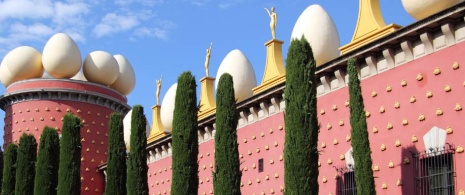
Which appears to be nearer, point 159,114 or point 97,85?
point 159,114

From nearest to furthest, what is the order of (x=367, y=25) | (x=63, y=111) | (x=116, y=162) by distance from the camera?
1. (x=367, y=25)
2. (x=116, y=162)
3. (x=63, y=111)

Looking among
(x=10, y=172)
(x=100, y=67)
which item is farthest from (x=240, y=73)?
(x=100, y=67)

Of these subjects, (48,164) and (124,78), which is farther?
(124,78)

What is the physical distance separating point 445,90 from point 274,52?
7.72 meters

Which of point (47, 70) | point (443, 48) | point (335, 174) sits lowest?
point (335, 174)

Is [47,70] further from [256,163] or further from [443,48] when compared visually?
[443,48]

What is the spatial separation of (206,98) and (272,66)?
14.2ft

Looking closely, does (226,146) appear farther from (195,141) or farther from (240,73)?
(240,73)

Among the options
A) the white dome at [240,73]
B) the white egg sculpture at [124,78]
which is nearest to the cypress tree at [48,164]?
the white dome at [240,73]

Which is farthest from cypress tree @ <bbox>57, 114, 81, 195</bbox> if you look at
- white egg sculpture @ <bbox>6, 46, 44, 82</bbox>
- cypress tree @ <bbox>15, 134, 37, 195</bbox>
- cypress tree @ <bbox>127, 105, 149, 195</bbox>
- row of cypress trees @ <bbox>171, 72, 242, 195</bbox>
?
white egg sculpture @ <bbox>6, 46, 44, 82</bbox>

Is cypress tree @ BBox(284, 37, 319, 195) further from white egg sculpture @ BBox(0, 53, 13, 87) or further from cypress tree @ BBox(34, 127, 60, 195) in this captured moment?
white egg sculpture @ BBox(0, 53, 13, 87)

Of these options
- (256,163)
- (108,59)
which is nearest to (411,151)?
(256,163)

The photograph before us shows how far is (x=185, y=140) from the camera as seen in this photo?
19344 millimetres

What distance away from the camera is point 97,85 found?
33.7 meters
